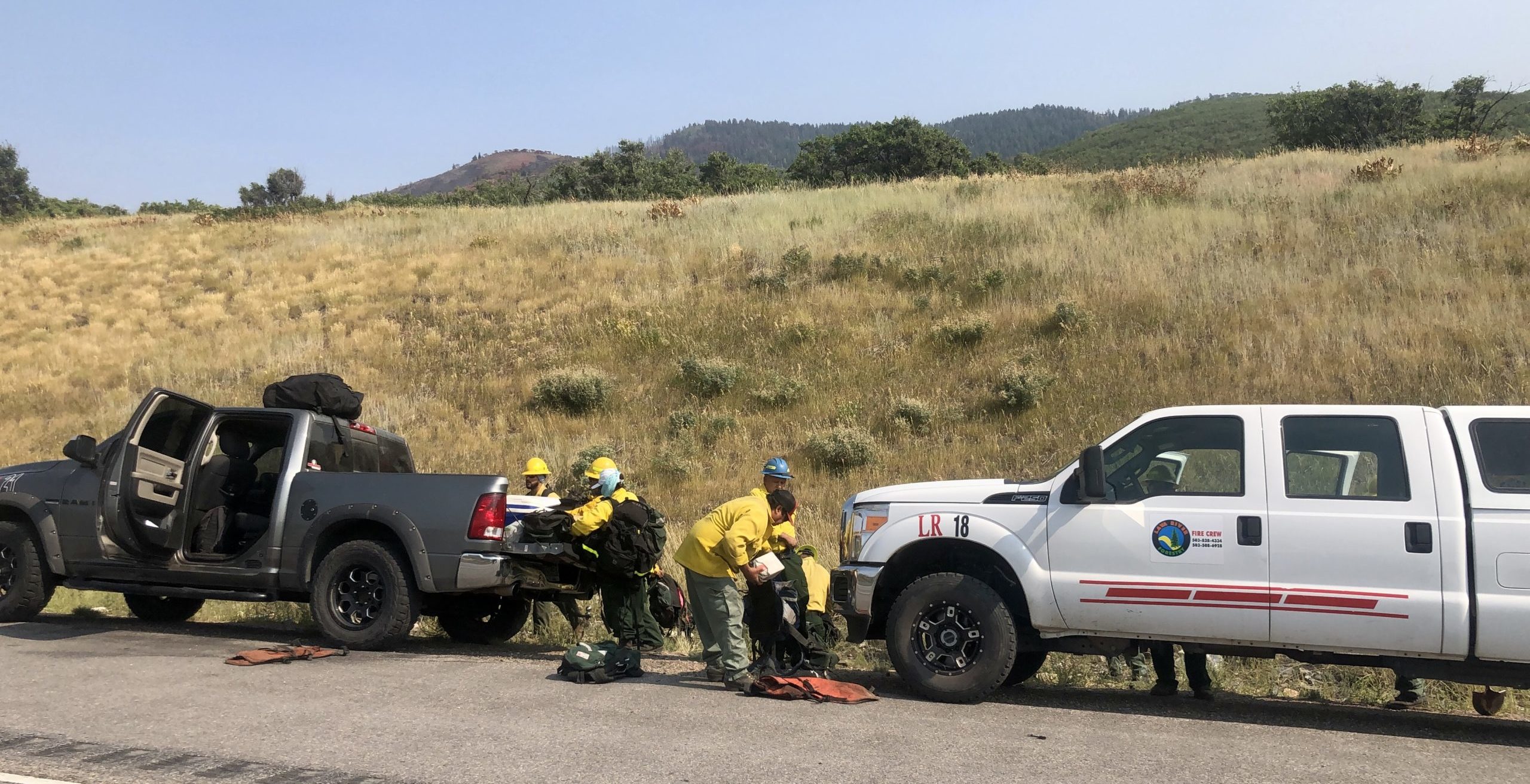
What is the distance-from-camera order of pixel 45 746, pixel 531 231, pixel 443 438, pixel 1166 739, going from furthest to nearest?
pixel 531 231, pixel 443 438, pixel 1166 739, pixel 45 746

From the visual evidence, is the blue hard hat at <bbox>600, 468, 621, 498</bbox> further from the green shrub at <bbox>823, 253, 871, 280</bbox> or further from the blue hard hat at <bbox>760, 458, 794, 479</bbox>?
the green shrub at <bbox>823, 253, 871, 280</bbox>

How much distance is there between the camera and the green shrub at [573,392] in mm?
20375

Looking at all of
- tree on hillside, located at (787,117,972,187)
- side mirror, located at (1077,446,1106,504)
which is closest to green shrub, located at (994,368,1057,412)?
side mirror, located at (1077,446,1106,504)

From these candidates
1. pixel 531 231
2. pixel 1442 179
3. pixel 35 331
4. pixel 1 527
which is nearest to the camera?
pixel 1 527

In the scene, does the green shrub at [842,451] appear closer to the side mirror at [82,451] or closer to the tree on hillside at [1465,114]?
the side mirror at [82,451]

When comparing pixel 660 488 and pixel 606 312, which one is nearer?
pixel 660 488

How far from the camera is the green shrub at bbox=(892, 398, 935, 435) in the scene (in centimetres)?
1786

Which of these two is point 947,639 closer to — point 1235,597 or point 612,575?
point 1235,597

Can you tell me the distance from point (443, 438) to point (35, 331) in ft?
50.7

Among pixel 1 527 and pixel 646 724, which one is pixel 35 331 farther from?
pixel 646 724

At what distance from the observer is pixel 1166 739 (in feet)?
21.4

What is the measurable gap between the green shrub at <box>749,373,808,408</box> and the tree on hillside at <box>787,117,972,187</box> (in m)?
35.4

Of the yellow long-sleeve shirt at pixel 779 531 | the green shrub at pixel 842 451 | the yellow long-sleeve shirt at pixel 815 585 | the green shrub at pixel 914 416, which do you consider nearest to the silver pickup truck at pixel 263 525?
the yellow long-sleeve shirt at pixel 779 531

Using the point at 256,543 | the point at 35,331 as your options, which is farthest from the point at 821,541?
the point at 35,331
